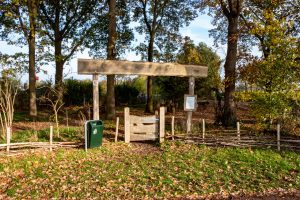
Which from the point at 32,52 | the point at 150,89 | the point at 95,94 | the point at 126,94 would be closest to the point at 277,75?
the point at 95,94

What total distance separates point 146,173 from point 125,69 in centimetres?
463

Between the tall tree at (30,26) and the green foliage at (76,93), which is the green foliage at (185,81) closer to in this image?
the green foliage at (76,93)

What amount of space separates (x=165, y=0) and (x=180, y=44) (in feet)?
12.5

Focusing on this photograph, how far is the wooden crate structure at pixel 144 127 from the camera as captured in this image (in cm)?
1135

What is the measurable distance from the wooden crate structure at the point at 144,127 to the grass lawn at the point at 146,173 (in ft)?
3.87

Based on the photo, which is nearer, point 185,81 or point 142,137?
point 142,137

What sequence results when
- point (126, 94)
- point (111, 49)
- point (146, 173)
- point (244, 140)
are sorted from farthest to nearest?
point (126, 94)
point (111, 49)
point (244, 140)
point (146, 173)

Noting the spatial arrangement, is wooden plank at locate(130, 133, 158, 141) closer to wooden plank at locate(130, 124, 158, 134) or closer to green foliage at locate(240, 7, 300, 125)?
wooden plank at locate(130, 124, 158, 134)

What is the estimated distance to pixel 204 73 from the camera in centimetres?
1277

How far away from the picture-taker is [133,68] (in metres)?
11.4

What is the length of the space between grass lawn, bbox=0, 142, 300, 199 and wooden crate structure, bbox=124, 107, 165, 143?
118cm

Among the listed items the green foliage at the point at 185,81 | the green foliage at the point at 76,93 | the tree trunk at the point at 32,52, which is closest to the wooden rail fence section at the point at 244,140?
the tree trunk at the point at 32,52

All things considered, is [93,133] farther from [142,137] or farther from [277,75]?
[277,75]

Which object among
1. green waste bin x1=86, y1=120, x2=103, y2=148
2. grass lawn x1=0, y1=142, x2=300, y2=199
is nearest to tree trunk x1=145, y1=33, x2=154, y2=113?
grass lawn x1=0, y1=142, x2=300, y2=199
